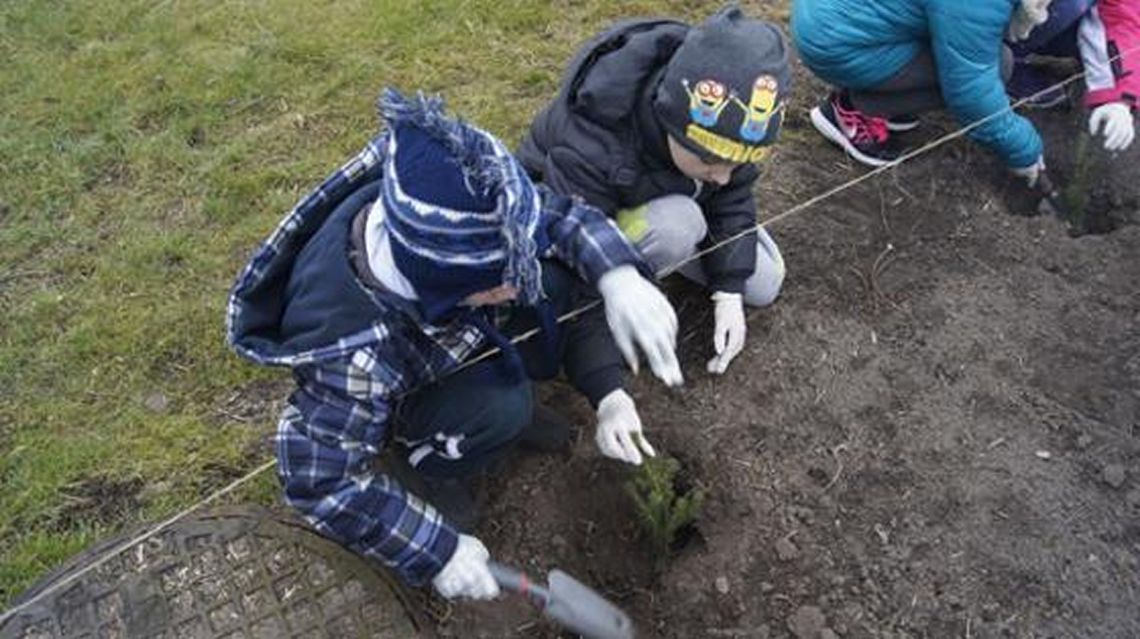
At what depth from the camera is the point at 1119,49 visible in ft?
9.69

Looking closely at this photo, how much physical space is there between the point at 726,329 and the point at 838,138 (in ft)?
3.11

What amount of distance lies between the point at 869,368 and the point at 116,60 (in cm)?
259

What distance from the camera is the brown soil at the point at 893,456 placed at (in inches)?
83.2

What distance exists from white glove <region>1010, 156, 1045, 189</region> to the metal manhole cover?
1.95 metres

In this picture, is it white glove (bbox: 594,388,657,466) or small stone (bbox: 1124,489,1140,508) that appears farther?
small stone (bbox: 1124,489,1140,508)

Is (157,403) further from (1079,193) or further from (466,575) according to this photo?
(1079,193)

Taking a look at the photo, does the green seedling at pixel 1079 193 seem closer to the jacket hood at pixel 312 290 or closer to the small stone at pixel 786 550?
the small stone at pixel 786 550

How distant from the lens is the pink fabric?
293 cm

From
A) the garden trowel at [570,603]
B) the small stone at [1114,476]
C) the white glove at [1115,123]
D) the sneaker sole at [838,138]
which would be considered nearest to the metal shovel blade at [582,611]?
the garden trowel at [570,603]

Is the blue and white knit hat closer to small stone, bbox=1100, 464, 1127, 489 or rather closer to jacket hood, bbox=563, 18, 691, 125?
jacket hood, bbox=563, 18, 691, 125

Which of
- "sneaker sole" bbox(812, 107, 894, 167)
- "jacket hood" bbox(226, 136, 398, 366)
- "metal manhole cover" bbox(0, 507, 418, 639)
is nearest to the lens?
"jacket hood" bbox(226, 136, 398, 366)

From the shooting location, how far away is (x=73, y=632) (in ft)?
6.60

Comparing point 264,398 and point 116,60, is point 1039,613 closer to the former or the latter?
point 264,398

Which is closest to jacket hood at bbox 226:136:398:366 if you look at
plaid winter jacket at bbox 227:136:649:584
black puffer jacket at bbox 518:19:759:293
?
plaid winter jacket at bbox 227:136:649:584
